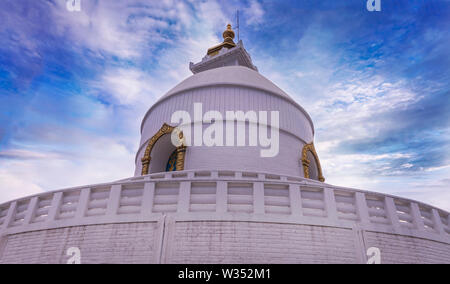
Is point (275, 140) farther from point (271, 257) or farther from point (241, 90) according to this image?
point (271, 257)

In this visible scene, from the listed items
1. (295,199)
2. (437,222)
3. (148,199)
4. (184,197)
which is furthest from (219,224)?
(437,222)

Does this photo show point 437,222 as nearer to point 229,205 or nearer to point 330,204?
point 330,204

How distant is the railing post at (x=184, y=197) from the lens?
23.3 ft

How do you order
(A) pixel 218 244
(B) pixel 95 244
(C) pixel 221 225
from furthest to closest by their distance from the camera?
1. (B) pixel 95 244
2. (C) pixel 221 225
3. (A) pixel 218 244

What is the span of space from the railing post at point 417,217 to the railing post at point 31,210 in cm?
1047

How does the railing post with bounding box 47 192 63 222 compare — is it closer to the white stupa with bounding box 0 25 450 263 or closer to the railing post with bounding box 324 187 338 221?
the white stupa with bounding box 0 25 450 263

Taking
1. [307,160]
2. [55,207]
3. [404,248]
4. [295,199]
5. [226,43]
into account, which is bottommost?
[404,248]

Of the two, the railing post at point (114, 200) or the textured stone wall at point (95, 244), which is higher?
the railing post at point (114, 200)

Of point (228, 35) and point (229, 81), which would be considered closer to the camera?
point (229, 81)

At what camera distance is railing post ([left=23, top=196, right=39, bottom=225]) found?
802 centimetres

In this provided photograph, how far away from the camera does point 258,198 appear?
7.28 metres

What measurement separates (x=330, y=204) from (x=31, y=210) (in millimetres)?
8146

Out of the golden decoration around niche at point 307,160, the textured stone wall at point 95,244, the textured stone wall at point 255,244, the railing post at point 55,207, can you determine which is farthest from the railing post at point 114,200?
the golden decoration around niche at point 307,160

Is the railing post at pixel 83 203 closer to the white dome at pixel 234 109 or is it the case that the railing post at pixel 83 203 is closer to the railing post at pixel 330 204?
the white dome at pixel 234 109
